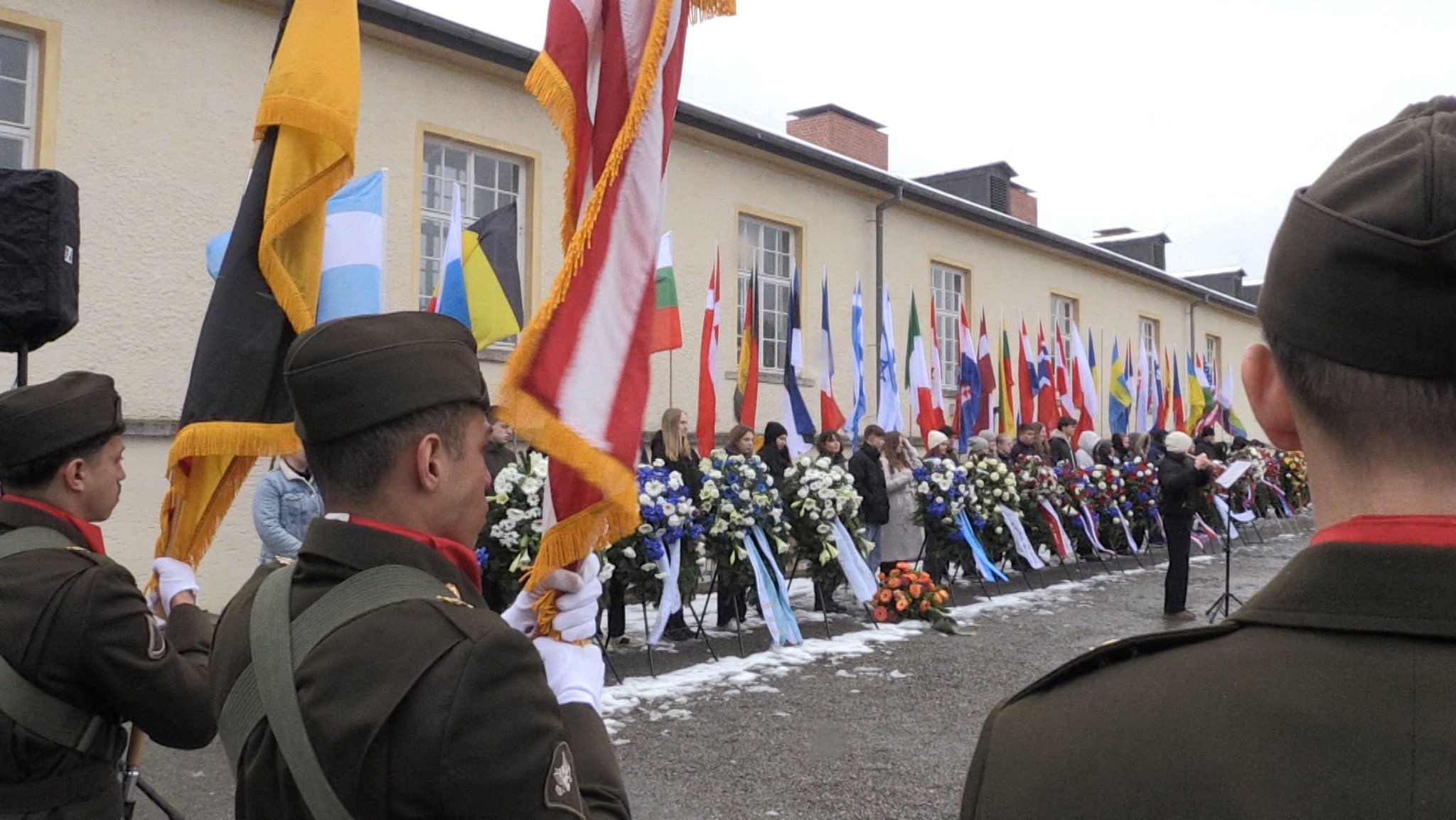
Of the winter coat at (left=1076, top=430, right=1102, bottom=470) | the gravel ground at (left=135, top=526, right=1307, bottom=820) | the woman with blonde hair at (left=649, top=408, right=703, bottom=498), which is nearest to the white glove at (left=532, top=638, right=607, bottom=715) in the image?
the gravel ground at (left=135, top=526, right=1307, bottom=820)

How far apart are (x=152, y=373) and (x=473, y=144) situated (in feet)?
13.7

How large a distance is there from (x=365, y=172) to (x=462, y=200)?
123 cm

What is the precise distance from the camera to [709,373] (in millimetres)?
11188

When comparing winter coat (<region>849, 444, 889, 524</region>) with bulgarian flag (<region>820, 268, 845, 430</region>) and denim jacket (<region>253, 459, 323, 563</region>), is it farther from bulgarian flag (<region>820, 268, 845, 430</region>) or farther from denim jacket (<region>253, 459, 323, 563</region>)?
denim jacket (<region>253, 459, 323, 563</region>)

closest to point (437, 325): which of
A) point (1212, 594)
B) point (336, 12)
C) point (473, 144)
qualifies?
point (336, 12)

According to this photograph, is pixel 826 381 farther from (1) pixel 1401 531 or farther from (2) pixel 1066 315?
(1) pixel 1401 531

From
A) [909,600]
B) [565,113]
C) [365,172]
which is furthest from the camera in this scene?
[365,172]

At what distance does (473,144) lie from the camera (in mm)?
10961

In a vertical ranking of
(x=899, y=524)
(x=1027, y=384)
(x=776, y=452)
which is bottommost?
(x=899, y=524)

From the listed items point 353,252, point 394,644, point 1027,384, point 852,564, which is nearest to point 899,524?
point 852,564

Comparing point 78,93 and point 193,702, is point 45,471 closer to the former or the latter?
point 193,702

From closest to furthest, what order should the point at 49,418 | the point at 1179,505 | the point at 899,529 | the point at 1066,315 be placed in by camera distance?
1. the point at 49,418
2. the point at 1179,505
3. the point at 899,529
4. the point at 1066,315

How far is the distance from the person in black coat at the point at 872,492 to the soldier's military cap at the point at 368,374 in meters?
8.25

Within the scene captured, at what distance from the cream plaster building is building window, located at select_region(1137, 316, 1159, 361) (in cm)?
946
